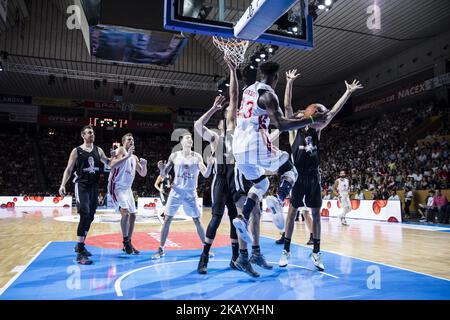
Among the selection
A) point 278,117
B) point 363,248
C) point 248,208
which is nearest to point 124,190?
point 248,208

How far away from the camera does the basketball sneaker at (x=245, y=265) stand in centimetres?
459

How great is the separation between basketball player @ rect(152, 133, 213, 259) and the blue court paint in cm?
73

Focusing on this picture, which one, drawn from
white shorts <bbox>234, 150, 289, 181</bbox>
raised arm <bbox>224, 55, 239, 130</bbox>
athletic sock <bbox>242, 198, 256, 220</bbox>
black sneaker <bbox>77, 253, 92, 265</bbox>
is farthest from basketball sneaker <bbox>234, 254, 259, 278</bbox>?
black sneaker <bbox>77, 253, 92, 265</bbox>

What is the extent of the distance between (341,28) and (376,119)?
1028cm

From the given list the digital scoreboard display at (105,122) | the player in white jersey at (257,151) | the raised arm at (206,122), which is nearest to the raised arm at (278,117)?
the player in white jersey at (257,151)

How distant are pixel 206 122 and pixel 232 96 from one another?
20.0 inches

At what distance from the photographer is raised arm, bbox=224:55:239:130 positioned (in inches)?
190

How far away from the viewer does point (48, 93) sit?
1185 inches

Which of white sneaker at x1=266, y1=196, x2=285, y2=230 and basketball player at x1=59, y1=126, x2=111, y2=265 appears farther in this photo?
basketball player at x1=59, y1=126, x2=111, y2=265

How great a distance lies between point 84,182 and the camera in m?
5.86

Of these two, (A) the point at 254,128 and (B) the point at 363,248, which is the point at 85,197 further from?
(B) the point at 363,248

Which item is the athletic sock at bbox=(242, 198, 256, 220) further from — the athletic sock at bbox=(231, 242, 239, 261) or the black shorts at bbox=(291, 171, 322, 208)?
the black shorts at bbox=(291, 171, 322, 208)

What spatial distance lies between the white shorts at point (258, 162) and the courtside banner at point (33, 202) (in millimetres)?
20752
